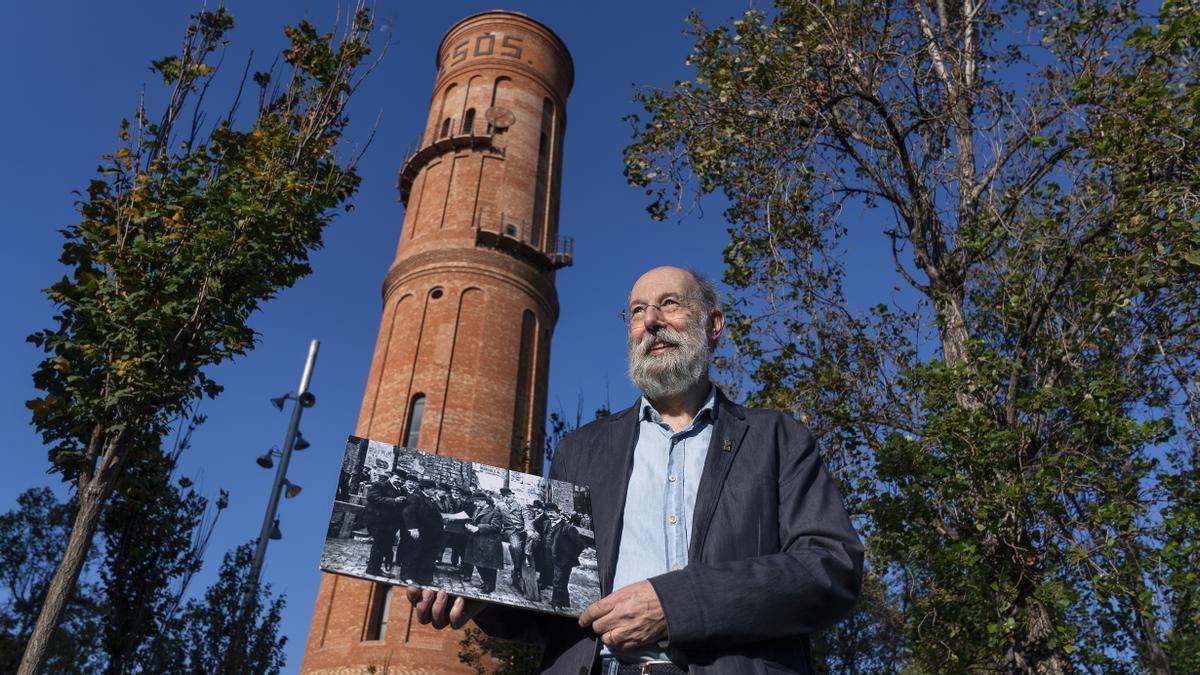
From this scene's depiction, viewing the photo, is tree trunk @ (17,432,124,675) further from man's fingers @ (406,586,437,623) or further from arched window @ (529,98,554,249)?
arched window @ (529,98,554,249)

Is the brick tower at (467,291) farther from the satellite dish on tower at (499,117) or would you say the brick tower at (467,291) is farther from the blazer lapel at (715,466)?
the blazer lapel at (715,466)

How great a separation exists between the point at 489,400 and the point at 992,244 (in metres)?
15.6

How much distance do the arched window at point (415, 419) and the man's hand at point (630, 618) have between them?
801 inches

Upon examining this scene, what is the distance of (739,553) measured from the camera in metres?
2.44

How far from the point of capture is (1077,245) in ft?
25.5

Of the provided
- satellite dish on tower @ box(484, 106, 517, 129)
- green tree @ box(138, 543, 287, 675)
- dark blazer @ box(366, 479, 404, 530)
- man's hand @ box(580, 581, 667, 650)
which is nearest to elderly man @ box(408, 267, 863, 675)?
man's hand @ box(580, 581, 667, 650)

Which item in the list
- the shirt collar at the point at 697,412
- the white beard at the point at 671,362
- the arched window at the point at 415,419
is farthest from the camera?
the arched window at the point at 415,419

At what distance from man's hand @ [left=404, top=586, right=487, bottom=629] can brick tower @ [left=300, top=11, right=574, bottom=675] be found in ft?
54.4

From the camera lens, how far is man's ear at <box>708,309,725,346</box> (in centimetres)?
315

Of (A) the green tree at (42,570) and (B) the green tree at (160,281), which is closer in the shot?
(B) the green tree at (160,281)

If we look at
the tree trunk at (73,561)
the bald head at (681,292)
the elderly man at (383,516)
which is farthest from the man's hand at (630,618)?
the tree trunk at (73,561)

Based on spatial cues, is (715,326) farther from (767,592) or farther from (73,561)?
→ (73,561)

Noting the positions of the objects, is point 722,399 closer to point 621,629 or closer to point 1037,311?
point 621,629

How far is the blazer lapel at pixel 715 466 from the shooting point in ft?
8.11
